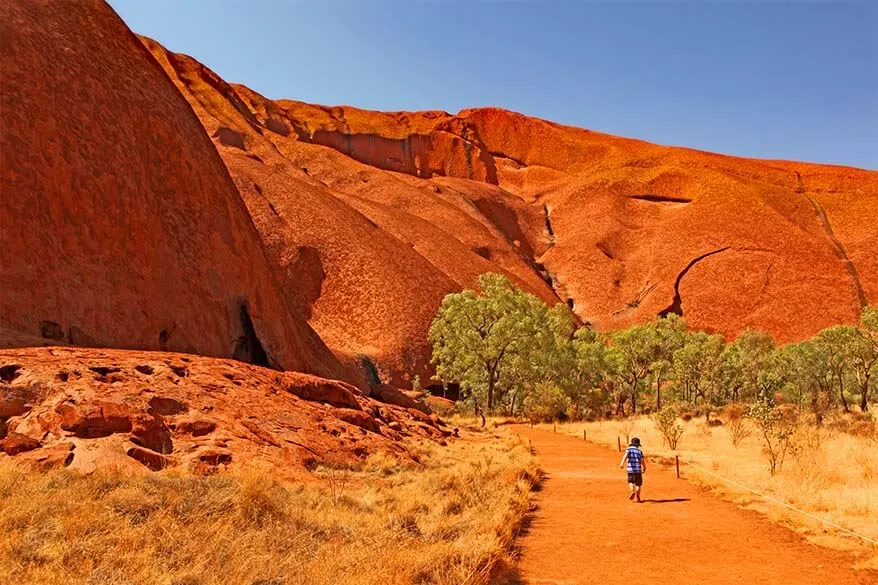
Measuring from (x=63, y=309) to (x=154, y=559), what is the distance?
12455 mm

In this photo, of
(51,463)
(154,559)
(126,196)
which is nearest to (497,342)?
(126,196)

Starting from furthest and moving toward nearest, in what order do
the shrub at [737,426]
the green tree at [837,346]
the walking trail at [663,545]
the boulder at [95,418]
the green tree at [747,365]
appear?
the green tree at [747,365], the green tree at [837,346], the shrub at [737,426], the boulder at [95,418], the walking trail at [663,545]

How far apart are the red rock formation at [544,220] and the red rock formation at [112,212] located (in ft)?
86.3

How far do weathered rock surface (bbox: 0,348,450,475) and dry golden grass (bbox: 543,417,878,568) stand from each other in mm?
7632

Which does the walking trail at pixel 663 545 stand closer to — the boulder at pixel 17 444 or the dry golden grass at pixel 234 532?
the dry golden grass at pixel 234 532

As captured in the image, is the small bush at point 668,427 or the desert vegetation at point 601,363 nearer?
the small bush at point 668,427

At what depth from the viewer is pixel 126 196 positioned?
19.8 metres

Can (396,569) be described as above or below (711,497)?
above

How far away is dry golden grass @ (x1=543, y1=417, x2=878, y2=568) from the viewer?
9688 mm

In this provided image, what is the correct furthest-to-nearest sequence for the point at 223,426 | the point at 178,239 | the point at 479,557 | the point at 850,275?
the point at 850,275
the point at 178,239
the point at 223,426
the point at 479,557

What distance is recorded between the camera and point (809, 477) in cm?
1332

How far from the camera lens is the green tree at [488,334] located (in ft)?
123

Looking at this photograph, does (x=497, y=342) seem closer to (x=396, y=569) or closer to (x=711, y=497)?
(x=711, y=497)

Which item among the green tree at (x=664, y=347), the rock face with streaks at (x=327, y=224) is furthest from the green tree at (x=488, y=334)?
the green tree at (x=664, y=347)
